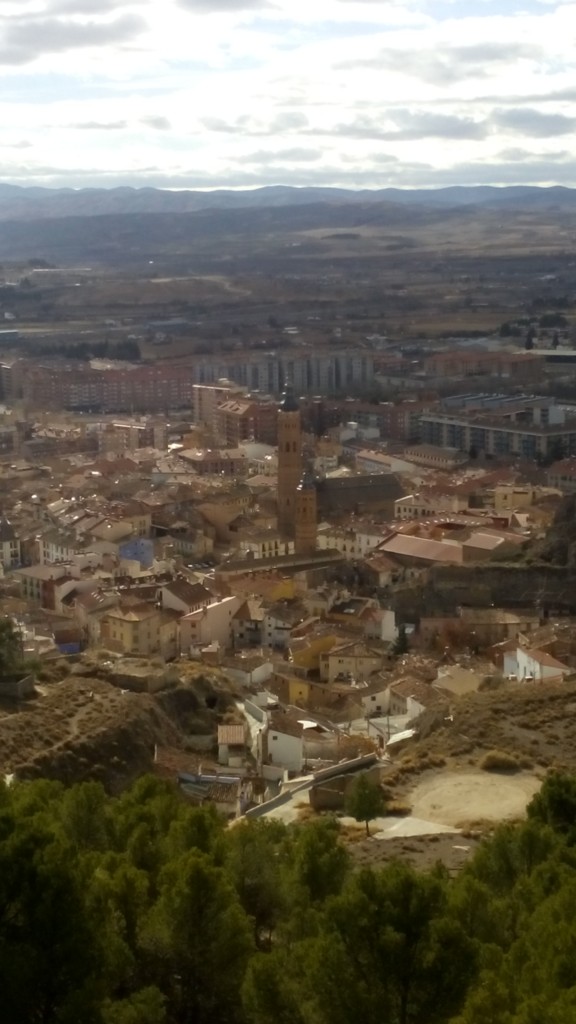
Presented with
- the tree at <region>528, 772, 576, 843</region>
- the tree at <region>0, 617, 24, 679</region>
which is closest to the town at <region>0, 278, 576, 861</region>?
the tree at <region>0, 617, 24, 679</region>

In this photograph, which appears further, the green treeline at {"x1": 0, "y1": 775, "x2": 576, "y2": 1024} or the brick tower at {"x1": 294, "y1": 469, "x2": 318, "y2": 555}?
the brick tower at {"x1": 294, "y1": 469, "x2": 318, "y2": 555}

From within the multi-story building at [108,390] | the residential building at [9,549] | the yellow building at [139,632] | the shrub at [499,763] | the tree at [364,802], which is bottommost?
the multi-story building at [108,390]

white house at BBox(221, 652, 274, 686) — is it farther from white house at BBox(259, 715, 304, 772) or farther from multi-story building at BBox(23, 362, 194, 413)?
multi-story building at BBox(23, 362, 194, 413)

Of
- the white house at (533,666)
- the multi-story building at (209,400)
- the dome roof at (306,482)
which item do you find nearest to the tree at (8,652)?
the white house at (533,666)

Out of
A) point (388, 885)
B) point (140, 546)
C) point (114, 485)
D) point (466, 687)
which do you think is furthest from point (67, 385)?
point (388, 885)

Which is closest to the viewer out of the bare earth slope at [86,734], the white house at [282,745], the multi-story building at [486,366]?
the bare earth slope at [86,734]

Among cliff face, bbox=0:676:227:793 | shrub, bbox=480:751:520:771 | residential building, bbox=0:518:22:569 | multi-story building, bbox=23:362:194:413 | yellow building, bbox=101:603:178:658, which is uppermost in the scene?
shrub, bbox=480:751:520:771

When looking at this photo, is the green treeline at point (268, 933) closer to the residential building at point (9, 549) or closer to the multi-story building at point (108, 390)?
the residential building at point (9, 549)
